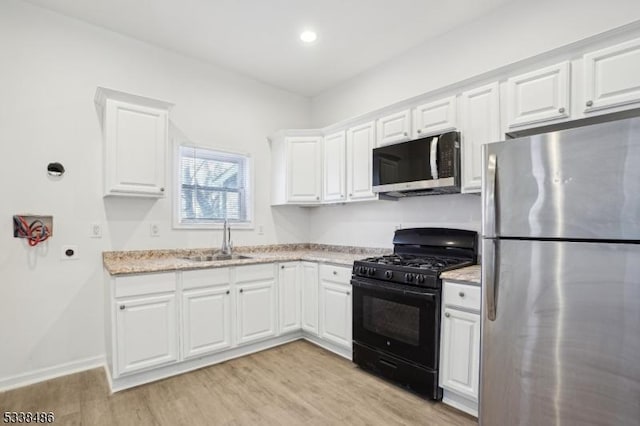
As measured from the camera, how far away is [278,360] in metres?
3.04

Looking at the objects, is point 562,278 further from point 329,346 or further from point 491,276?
point 329,346

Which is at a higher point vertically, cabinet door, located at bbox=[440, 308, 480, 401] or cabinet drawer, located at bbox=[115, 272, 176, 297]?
cabinet drawer, located at bbox=[115, 272, 176, 297]

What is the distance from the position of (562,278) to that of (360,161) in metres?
2.13

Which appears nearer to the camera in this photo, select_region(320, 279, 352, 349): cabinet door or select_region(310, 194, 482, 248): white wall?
select_region(310, 194, 482, 248): white wall


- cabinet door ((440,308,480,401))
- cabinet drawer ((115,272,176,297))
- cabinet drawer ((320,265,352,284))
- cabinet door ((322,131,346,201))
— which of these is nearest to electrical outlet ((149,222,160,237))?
cabinet drawer ((115,272,176,297))

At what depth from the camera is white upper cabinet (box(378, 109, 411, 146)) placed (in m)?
2.93

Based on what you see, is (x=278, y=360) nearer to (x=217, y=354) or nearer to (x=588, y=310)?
(x=217, y=354)

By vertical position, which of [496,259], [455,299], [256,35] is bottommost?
[455,299]

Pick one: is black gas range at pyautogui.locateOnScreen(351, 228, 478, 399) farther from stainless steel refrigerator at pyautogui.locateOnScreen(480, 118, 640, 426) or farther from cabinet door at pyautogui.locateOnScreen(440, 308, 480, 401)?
stainless steel refrigerator at pyautogui.locateOnScreen(480, 118, 640, 426)

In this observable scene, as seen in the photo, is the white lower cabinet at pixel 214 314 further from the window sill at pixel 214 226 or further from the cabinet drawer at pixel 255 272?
the window sill at pixel 214 226

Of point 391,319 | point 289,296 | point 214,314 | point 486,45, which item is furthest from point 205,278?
point 486,45

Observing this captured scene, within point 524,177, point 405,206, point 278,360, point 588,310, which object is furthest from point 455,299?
point 278,360

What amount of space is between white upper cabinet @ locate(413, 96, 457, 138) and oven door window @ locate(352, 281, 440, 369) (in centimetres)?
133

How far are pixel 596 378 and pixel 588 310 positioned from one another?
0.30m
